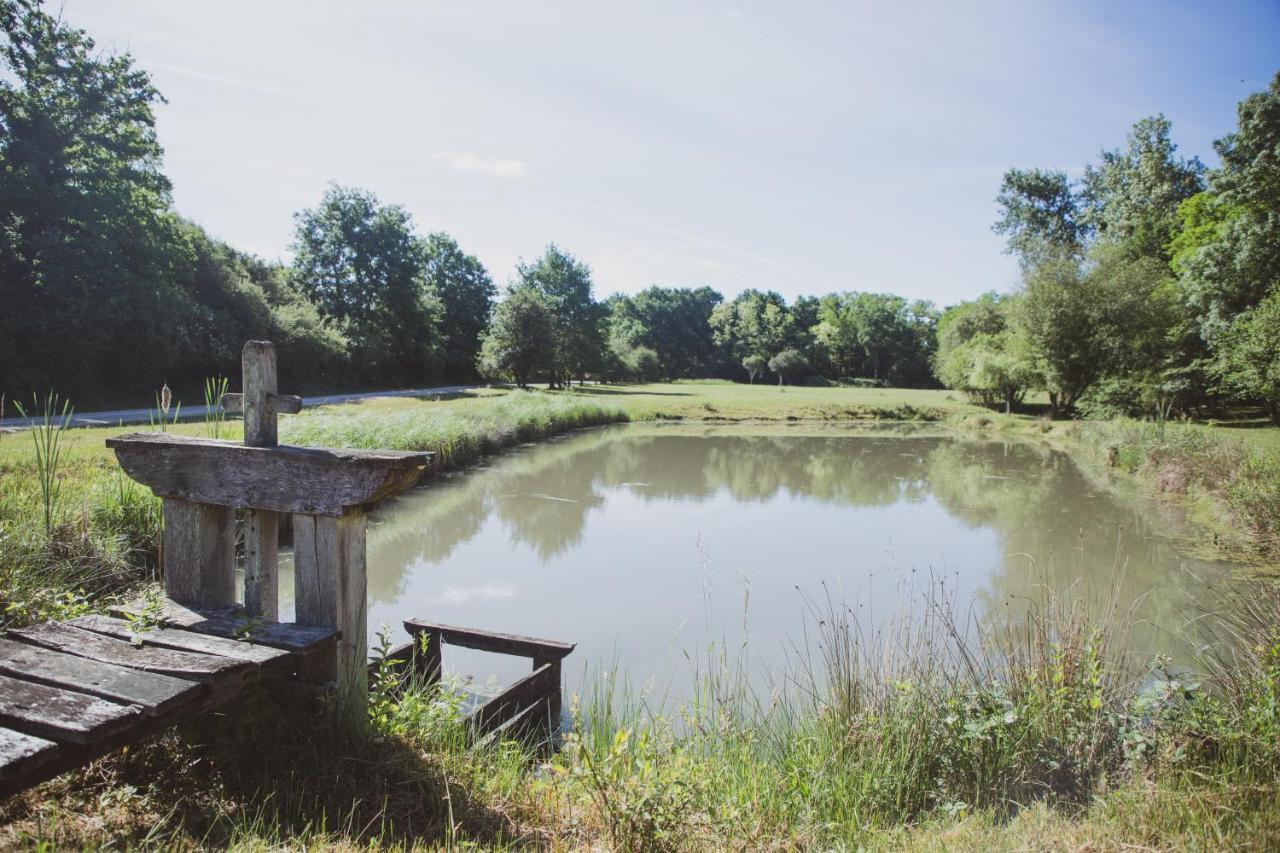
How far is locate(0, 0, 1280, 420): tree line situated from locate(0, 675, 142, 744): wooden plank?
20.2 metres

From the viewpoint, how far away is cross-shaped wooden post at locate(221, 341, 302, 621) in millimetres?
3010

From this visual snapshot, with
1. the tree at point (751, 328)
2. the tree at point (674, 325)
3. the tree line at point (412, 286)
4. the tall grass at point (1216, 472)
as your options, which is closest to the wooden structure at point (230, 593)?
the tall grass at point (1216, 472)

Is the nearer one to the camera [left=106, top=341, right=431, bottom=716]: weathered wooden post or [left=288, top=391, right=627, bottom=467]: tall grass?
[left=106, top=341, right=431, bottom=716]: weathered wooden post

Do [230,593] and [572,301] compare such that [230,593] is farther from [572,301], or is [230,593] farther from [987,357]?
[572,301]

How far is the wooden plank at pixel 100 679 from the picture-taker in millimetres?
2158

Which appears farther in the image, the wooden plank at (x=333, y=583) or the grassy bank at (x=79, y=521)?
the grassy bank at (x=79, y=521)

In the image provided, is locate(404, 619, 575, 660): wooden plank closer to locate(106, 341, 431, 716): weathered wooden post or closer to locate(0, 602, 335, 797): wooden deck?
locate(106, 341, 431, 716): weathered wooden post

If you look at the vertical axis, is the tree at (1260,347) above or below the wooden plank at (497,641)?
above

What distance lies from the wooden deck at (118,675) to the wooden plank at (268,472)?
489 mm

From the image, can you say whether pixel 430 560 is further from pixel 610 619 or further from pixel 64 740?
pixel 64 740

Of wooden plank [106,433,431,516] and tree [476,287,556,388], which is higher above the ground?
tree [476,287,556,388]

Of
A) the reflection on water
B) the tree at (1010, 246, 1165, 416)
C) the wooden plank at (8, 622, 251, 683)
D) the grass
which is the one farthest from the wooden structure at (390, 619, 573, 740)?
the tree at (1010, 246, 1165, 416)

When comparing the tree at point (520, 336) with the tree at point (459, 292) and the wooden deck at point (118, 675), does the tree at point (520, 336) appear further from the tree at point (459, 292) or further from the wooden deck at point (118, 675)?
the wooden deck at point (118, 675)

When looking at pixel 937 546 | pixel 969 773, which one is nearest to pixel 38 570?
pixel 969 773
